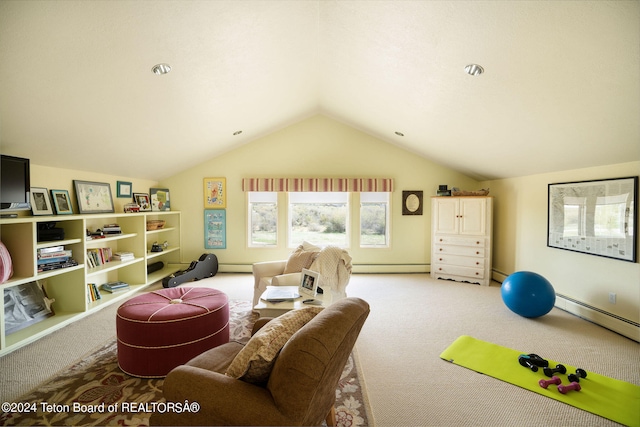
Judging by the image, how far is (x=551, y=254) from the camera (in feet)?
13.2

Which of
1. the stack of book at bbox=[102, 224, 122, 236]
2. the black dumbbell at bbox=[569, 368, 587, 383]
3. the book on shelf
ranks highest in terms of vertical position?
the stack of book at bbox=[102, 224, 122, 236]

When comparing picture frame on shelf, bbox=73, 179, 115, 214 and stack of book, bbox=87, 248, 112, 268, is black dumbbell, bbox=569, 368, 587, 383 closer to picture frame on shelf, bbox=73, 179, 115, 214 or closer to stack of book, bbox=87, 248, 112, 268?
stack of book, bbox=87, 248, 112, 268

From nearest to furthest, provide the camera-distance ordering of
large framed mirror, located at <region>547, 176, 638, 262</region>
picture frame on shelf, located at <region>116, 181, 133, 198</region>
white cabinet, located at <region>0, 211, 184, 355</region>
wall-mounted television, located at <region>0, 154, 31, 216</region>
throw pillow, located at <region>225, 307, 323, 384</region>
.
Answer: throw pillow, located at <region>225, 307, 323, 384</region>
wall-mounted television, located at <region>0, 154, 31, 216</region>
white cabinet, located at <region>0, 211, 184, 355</region>
large framed mirror, located at <region>547, 176, 638, 262</region>
picture frame on shelf, located at <region>116, 181, 133, 198</region>

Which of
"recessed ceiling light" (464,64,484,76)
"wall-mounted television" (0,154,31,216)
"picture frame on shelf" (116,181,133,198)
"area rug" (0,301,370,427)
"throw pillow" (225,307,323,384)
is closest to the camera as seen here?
"throw pillow" (225,307,323,384)

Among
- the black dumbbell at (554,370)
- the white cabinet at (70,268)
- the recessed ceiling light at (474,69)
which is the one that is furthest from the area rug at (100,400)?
the recessed ceiling light at (474,69)

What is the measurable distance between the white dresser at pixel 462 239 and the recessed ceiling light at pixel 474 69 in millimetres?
2859

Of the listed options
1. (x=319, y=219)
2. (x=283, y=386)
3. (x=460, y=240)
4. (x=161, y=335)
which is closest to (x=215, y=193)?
(x=319, y=219)

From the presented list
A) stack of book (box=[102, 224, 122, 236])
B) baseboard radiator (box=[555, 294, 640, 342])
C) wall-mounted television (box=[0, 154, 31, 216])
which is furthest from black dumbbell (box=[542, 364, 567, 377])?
stack of book (box=[102, 224, 122, 236])

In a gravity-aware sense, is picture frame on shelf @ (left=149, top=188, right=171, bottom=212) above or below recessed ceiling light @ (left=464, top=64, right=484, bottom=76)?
below

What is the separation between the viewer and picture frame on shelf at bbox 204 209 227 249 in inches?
222

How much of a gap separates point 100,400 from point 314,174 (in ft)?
14.4

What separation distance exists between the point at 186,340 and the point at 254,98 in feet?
9.83

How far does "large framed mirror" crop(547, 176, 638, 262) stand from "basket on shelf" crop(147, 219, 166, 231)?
19.9 ft

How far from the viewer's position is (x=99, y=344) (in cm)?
281
